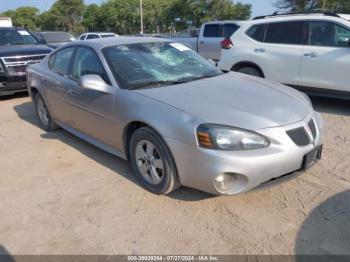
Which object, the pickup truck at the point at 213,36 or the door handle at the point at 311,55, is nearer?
the door handle at the point at 311,55

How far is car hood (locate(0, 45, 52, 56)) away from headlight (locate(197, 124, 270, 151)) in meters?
7.13

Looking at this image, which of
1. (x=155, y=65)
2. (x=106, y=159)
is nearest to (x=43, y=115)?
(x=106, y=159)

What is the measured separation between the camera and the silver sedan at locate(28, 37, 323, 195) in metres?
3.13

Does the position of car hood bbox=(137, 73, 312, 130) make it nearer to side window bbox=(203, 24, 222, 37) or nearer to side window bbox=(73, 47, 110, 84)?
side window bbox=(73, 47, 110, 84)

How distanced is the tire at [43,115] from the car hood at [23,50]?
3.12m

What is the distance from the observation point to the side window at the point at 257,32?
288 inches

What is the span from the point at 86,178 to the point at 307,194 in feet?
7.95

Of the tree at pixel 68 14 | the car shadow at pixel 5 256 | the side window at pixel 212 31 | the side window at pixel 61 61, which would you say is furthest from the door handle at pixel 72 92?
the tree at pixel 68 14

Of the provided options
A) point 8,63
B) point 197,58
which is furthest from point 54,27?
point 197,58

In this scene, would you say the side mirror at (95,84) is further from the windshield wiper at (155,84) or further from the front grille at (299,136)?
the front grille at (299,136)

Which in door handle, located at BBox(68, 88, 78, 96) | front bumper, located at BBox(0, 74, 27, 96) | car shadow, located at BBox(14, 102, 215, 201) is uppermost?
door handle, located at BBox(68, 88, 78, 96)

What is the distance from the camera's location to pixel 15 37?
10188mm

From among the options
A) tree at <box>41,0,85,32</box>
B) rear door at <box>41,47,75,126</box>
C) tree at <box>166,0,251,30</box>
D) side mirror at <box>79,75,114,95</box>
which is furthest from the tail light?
tree at <box>41,0,85,32</box>

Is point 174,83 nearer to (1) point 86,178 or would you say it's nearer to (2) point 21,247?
(1) point 86,178
